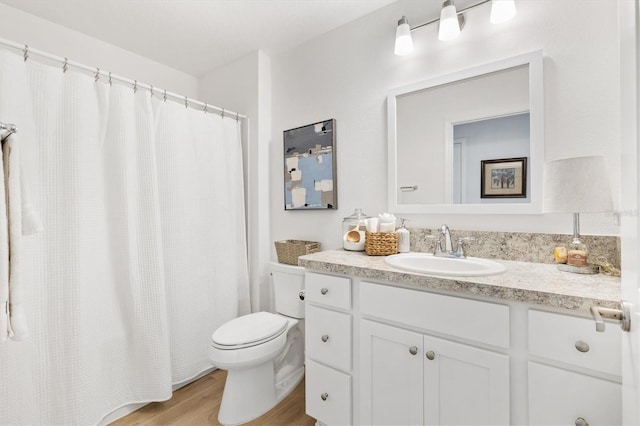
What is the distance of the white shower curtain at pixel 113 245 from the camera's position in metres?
1.38

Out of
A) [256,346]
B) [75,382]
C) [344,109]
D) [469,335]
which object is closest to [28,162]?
[75,382]

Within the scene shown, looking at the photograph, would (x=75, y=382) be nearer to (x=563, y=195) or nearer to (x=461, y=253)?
(x=461, y=253)

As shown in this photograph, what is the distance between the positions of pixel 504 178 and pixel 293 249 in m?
1.31

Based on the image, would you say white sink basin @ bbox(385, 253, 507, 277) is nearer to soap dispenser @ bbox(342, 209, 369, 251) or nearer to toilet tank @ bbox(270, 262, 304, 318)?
soap dispenser @ bbox(342, 209, 369, 251)

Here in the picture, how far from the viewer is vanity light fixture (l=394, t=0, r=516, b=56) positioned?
1378 millimetres

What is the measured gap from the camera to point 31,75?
138cm

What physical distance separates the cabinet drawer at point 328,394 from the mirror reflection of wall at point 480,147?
1.08 m

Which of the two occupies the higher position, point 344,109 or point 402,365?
point 344,109

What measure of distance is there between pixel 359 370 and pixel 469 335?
1.73ft

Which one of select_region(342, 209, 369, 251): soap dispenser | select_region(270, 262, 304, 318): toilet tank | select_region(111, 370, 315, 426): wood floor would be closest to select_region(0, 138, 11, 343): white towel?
select_region(111, 370, 315, 426): wood floor

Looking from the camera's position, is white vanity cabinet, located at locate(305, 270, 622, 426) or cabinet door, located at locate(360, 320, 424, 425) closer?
white vanity cabinet, located at locate(305, 270, 622, 426)

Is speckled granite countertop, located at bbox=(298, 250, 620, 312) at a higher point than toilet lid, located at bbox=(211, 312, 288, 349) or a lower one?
higher

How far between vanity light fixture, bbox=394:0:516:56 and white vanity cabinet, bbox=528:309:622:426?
1.34m


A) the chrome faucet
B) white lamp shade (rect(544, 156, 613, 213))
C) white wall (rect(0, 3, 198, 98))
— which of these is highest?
white wall (rect(0, 3, 198, 98))
